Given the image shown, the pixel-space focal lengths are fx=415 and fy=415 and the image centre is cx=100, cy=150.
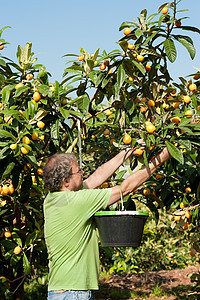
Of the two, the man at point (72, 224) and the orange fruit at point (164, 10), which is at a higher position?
the orange fruit at point (164, 10)

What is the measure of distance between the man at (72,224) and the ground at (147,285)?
126 inches

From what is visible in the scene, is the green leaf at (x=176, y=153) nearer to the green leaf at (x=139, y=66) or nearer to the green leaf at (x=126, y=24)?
the green leaf at (x=139, y=66)

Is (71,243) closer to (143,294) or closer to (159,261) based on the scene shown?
(143,294)

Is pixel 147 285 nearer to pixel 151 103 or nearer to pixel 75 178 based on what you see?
pixel 151 103

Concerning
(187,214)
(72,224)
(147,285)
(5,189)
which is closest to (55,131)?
(5,189)

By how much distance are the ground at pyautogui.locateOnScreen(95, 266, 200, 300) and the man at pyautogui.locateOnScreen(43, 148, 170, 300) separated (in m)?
3.20

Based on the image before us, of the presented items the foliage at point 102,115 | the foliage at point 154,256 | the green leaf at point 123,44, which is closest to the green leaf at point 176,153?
the foliage at point 102,115

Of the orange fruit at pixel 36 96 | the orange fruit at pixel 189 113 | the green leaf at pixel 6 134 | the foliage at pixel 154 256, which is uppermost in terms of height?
the orange fruit at pixel 36 96

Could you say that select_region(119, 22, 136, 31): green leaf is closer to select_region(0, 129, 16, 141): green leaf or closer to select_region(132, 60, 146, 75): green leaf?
select_region(132, 60, 146, 75): green leaf

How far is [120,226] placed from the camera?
1925mm

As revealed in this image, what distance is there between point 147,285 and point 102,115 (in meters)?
3.32

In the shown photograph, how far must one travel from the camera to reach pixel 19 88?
2613mm

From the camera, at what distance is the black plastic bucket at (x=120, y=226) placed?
75.2 inches

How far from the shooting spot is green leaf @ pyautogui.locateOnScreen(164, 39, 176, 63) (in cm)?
258
